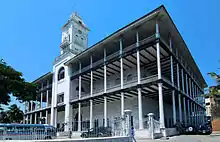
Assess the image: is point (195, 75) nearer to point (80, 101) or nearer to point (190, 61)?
point (190, 61)

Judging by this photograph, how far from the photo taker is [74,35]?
1437 inches

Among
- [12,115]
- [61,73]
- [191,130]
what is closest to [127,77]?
[191,130]

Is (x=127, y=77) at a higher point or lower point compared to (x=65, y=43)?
lower

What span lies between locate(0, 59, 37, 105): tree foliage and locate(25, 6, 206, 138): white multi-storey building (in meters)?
5.26

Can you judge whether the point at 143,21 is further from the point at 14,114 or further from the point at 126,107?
the point at 14,114

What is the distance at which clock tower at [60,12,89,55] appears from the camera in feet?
117

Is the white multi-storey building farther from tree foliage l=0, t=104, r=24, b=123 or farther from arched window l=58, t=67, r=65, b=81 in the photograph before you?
tree foliage l=0, t=104, r=24, b=123

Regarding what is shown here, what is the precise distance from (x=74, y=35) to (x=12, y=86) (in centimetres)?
1839

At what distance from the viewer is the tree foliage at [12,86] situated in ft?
64.1

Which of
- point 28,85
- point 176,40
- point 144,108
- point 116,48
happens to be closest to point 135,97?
point 144,108

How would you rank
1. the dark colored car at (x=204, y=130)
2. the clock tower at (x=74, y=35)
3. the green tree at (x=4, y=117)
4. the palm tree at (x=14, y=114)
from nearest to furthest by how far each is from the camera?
the dark colored car at (x=204, y=130) → the palm tree at (x=14, y=114) → the green tree at (x=4, y=117) → the clock tower at (x=74, y=35)

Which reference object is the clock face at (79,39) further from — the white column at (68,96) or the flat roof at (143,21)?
the flat roof at (143,21)

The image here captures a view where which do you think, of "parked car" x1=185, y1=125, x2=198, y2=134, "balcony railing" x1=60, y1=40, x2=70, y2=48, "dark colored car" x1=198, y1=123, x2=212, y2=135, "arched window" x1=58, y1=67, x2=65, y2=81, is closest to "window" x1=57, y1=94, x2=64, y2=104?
"arched window" x1=58, y1=67, x2=65, y2=81

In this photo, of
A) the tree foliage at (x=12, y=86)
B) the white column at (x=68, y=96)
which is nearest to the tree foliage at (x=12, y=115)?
the white column at (x=68, y=96)
